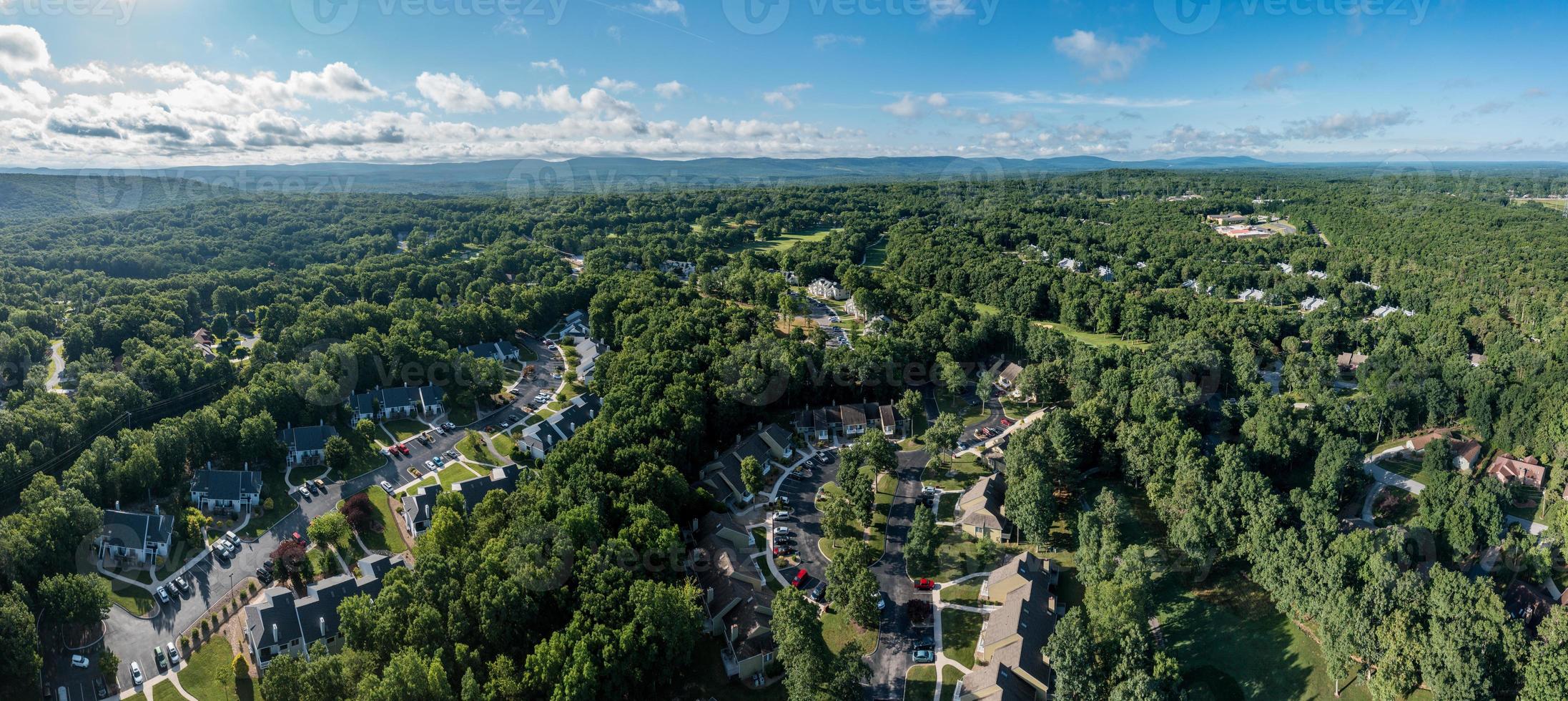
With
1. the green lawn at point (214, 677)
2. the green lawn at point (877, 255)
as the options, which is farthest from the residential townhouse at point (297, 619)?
the green lawn at point (877, 255)

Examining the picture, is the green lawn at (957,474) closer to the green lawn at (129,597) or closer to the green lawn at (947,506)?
the green lawn at (947,506)

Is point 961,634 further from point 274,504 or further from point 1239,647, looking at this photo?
point 274,504

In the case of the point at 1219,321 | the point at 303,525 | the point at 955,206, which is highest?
the point at 955,206

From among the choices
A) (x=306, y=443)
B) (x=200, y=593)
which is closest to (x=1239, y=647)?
(x=200, y=593)

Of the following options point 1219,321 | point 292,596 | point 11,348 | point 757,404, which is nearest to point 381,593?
point 292,596

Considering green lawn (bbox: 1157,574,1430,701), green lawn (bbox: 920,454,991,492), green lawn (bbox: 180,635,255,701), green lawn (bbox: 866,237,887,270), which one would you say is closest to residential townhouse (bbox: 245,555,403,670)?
green lawn (bbox: 180,635,255,701)

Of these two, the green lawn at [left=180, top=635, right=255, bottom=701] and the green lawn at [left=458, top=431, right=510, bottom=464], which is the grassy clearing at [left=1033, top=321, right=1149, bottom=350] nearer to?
the green lawn at [left=458, top=431, right=510, bottom=464]

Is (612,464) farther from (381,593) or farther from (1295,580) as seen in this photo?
(1295,580)
